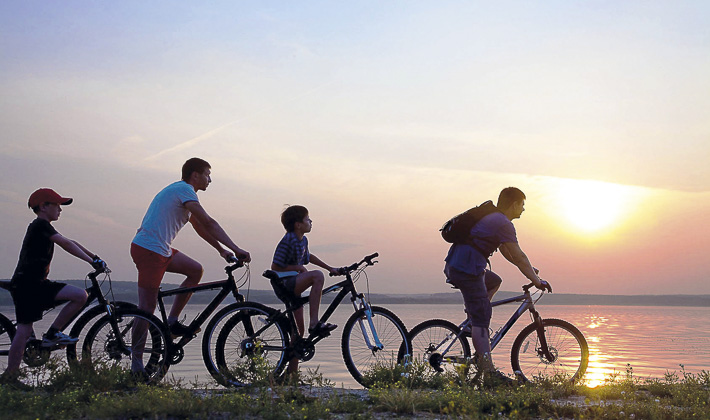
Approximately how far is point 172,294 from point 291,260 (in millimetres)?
1371

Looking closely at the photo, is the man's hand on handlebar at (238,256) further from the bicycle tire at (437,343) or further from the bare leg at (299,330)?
the bicycle tire at (437,343)

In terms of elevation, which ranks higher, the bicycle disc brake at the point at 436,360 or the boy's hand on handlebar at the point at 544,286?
the boy's hand on handlebar at the point at 544,286

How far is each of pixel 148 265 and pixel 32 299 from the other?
154 centimetres

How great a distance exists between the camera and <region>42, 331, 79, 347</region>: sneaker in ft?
22.7

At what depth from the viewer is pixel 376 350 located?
24.5ft

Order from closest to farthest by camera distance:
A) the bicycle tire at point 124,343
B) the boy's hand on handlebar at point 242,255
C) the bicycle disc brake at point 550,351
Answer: the boy's hand on handlebar at point 242,255 < the bicycle tire at point 124,343 < the bicycle disc brake at point 550,351

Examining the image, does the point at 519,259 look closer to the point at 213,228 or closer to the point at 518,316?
the point at 518,316

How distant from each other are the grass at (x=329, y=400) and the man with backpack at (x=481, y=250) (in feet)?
2.38

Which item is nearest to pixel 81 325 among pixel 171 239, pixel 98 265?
pixel 98 265

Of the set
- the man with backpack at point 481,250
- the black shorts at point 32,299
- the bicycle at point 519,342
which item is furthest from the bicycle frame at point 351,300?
the black shorts at point 32,299

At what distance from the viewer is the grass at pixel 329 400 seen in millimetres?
5391

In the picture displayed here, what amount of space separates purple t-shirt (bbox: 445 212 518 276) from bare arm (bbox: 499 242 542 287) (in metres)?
0.10

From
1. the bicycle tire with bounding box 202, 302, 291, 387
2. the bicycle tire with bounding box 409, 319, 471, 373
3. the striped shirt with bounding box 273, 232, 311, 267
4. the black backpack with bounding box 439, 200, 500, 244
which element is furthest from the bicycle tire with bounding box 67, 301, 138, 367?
the black backpack with bounding box 439, 200, 500, 244

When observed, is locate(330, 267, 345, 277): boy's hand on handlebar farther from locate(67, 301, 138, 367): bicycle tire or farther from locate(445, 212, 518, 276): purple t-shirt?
locate(67, 301, 138, 367): bicycle tire
